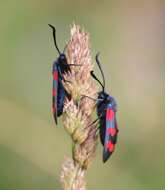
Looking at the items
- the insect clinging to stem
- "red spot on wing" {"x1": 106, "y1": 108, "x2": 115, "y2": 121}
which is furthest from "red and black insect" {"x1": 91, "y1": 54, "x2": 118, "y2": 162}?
the insect clinging to stem

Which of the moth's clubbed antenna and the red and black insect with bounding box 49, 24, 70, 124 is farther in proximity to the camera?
the red and black insect with bounding box 49, 24, 70, 124

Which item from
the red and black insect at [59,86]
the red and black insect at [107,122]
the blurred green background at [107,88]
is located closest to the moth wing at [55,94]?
the red and black insect at [59,86]

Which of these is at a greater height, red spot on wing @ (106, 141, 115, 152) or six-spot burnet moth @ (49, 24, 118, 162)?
six-spot burnet moth @ (49, 24, 118, 162)

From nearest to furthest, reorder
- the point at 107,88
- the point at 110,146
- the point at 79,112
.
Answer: the point at 79,112 → the point at 110,146 → the point at 107,88

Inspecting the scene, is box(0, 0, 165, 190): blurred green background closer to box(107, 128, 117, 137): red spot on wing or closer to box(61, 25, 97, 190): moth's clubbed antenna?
box(107, 128, 117, 137): red spot on wing

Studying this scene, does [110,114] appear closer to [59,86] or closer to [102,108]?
[102,108]

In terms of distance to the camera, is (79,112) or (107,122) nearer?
(79,112)

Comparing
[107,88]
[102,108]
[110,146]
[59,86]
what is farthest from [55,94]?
[107,88]
